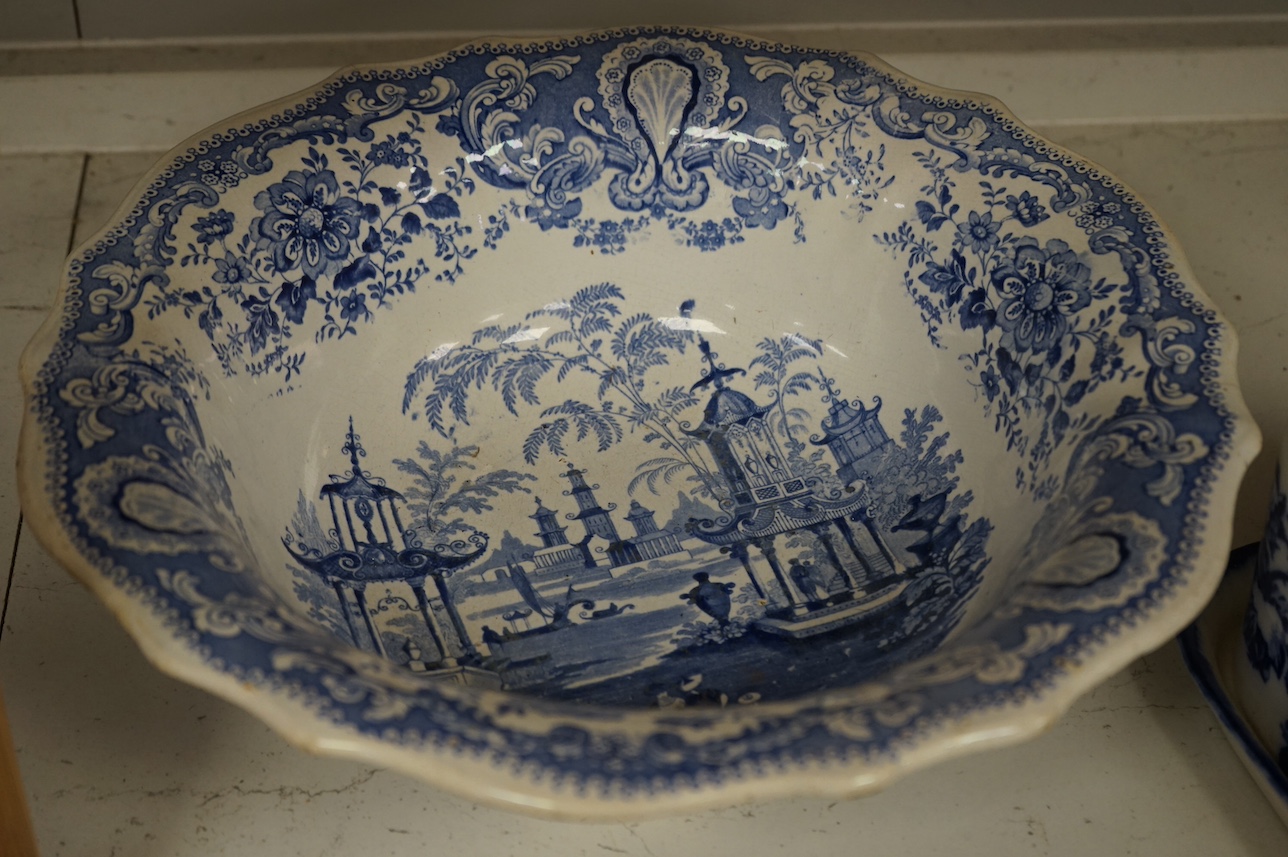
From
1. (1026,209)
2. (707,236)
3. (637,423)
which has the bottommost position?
(637,423)

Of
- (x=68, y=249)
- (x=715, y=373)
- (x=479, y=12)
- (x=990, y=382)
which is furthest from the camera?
(x=479, y=12)

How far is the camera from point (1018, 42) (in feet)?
5.06

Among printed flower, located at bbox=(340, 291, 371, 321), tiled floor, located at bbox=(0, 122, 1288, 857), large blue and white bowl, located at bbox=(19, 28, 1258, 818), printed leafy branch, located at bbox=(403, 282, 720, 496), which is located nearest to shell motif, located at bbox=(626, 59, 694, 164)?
large blue and white bowl, located at bbox=(19, 28, 1258, 818)

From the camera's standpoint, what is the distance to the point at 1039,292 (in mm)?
1026

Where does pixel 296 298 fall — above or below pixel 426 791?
above

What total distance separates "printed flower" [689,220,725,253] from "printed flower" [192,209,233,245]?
0.37 metres

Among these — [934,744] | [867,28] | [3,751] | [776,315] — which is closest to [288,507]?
[3,751]

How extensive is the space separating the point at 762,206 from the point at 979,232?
19cm

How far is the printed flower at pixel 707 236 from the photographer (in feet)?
3.89

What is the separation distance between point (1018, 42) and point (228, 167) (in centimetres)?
88

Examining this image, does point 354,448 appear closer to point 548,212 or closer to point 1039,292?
point 548,212

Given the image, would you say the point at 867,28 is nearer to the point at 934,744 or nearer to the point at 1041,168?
the point at 1041,168

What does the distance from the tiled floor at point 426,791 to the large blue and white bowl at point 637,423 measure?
9 centimetres

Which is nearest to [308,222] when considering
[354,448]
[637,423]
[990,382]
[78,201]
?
[354,448]
